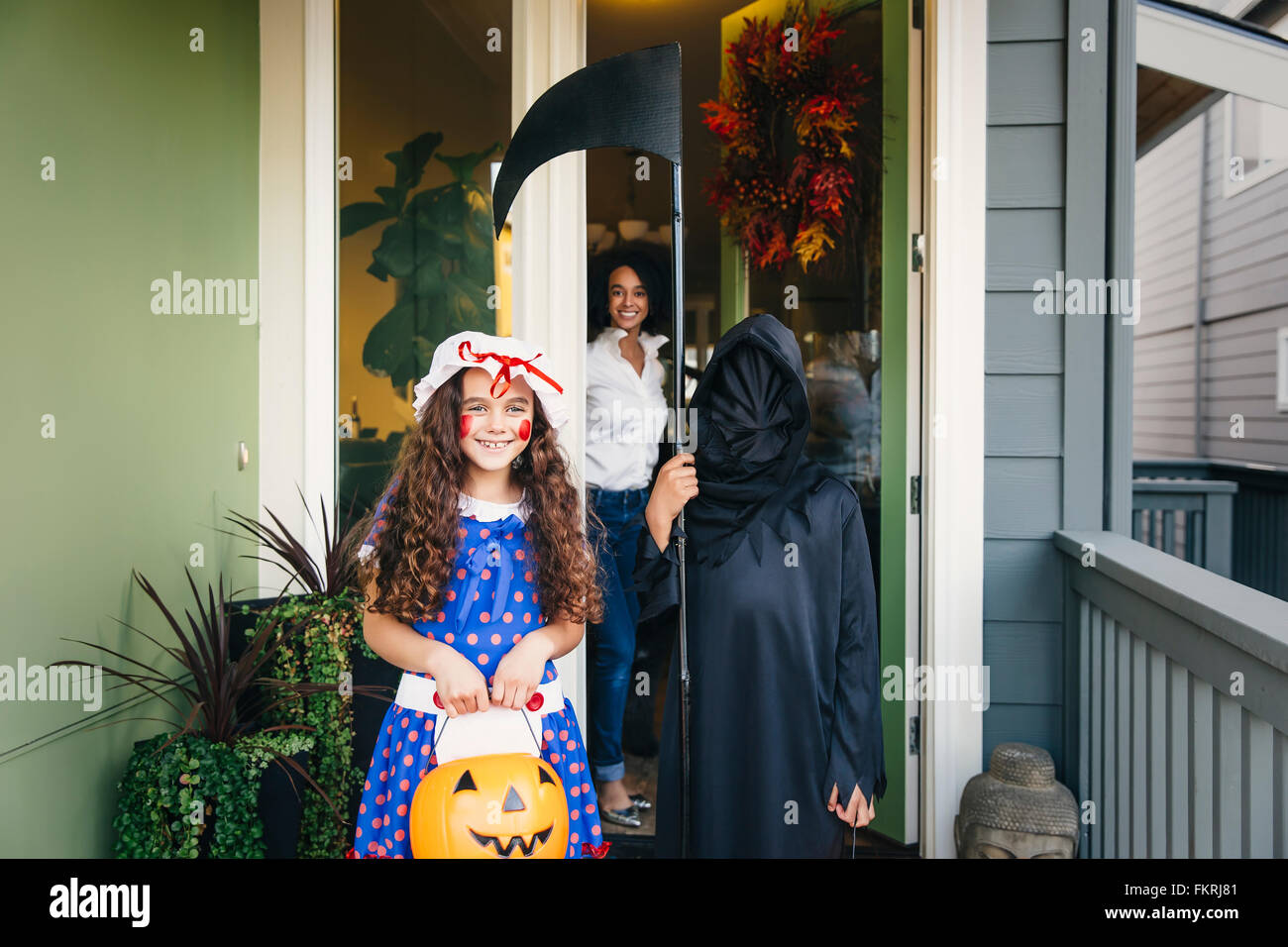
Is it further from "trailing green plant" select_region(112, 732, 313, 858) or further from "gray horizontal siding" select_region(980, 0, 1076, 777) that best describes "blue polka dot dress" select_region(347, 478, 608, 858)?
"gray horizontal siding" select_region(980, 0, 1076, 777)

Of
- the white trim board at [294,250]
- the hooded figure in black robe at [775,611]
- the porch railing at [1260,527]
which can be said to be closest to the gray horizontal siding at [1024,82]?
the hooded figure in black robe at [775,611]

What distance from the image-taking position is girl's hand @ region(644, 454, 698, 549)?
177 centimetres

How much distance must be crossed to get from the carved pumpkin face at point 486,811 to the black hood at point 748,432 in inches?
23.1

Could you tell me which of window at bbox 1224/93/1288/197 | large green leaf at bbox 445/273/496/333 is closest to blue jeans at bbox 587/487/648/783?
large green leaf at bbox 445/273/496/333

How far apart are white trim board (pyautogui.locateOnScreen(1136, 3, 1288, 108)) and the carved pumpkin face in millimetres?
2435

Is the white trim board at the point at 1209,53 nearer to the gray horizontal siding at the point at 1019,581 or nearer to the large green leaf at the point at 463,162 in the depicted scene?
the gray horizontal siding at the point at 1019,581

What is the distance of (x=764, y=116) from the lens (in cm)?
272

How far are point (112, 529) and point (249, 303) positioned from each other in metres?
0.75

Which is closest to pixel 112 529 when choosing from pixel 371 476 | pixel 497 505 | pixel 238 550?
pixel 238 550

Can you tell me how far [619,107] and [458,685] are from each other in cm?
112

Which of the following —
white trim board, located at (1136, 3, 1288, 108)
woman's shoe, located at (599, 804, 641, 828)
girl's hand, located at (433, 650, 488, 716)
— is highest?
white trim board, located at (1136, 3, 1288, 108)

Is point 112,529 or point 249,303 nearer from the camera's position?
point 112,529
